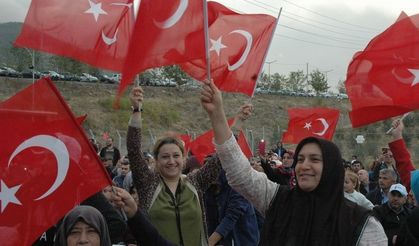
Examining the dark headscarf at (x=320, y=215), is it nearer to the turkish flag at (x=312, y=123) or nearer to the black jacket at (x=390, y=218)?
the black jacket at (x=390, y=218)

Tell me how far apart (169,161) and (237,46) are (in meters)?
3.45

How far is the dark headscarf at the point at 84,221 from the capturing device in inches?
135

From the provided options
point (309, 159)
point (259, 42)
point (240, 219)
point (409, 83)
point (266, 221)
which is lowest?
point (240, 219)

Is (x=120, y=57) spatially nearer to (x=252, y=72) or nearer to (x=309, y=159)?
(x=252, y=72)

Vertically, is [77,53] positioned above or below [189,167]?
above

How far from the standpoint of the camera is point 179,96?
2265 inches

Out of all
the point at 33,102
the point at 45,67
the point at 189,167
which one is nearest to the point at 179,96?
the point at 45,67

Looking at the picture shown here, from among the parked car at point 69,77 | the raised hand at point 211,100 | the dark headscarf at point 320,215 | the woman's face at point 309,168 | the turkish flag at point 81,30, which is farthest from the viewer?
the parked car at point 69,77

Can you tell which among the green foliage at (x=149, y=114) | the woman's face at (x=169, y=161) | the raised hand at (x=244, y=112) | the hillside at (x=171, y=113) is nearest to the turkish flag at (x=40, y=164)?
A: the woman's face at (x=169, y=161)

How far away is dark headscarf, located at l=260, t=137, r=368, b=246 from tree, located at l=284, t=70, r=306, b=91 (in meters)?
83.1

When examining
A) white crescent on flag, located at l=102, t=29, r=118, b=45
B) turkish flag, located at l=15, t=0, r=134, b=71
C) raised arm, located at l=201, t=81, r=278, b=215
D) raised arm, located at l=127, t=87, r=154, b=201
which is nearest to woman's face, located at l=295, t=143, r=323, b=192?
raised arm, located at l=201, t=81, r=278, b=215

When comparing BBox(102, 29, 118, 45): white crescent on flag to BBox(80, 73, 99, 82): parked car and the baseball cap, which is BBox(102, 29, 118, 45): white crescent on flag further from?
BBox(80, 73, 99, 82): parked car

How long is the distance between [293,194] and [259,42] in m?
4.86

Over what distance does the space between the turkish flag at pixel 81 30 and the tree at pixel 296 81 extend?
79.5m
